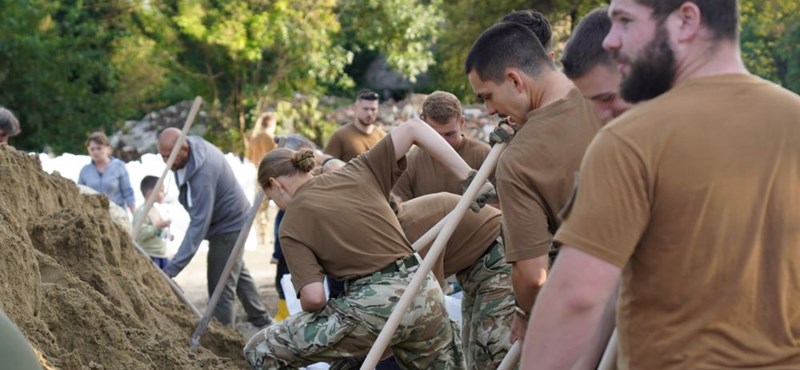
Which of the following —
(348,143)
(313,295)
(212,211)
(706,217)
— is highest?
(706,217)

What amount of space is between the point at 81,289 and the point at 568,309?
15.6 ft

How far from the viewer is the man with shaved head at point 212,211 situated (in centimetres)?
1082

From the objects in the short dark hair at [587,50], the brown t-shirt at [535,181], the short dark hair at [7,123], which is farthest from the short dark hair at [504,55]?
the short dark hair at [7,123]

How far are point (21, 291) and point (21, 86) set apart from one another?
18.7m

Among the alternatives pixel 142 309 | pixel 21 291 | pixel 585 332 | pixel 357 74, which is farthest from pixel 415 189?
pixel 357 74

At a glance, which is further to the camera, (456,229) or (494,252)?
(494,252)

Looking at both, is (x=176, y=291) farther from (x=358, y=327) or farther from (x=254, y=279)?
(x=254, y=279)

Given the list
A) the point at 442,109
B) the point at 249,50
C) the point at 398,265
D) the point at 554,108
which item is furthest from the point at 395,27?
the point at 554,108

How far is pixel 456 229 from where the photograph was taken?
680 centimetres

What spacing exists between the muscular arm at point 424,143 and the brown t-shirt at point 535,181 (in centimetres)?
149

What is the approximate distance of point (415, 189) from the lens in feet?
27.5

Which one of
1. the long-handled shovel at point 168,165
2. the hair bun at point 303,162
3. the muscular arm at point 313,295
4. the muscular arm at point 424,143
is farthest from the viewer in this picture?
the long-handled shovel at point 168,165

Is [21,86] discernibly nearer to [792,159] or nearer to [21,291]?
[21,291]

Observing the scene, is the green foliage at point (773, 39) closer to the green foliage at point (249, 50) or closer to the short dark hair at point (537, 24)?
the green foliage at point (249, 50)
